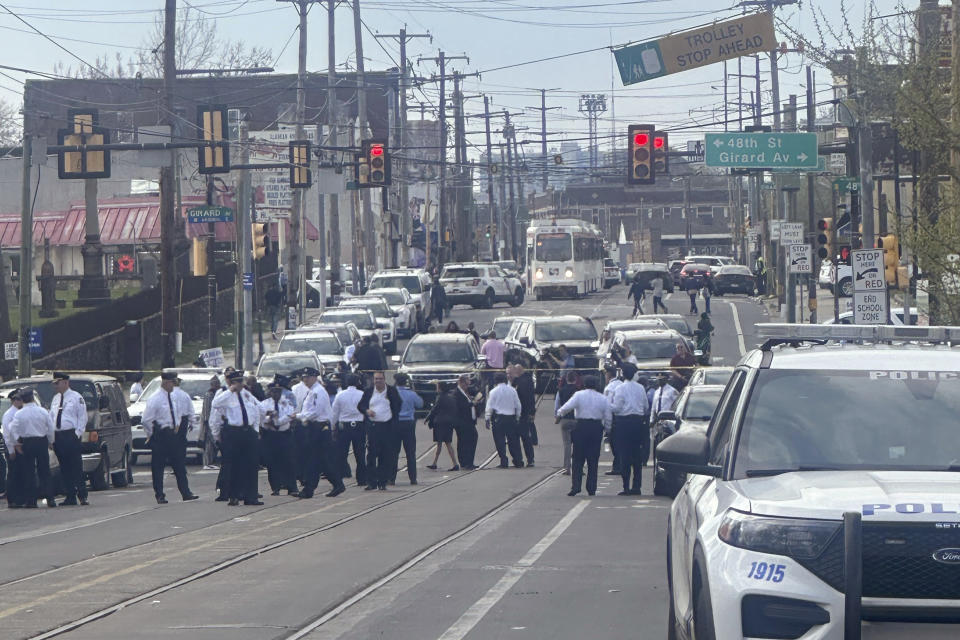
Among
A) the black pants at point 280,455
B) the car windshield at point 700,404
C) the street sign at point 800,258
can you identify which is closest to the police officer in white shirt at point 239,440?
the black pants at point 280,455

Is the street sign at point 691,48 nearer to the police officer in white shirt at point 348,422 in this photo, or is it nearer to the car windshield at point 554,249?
the police officer in white shirt at point 348,422

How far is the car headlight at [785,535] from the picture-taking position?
18.5ft

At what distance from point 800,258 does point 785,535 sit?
3085 cm

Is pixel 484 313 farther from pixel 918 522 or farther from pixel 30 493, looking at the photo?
pixel 918 522

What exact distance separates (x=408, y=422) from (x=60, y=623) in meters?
12.0

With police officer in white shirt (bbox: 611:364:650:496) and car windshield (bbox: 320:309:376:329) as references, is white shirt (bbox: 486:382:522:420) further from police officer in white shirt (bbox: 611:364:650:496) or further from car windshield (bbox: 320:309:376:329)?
car windshield (bbox: 320:309:376:329)

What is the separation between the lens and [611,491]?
20156 millimetres

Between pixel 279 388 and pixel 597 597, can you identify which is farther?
pixel 279 388

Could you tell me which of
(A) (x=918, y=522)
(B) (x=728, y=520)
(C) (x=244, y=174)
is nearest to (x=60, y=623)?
(B) (x=728, y=520)

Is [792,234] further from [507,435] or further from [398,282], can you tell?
[398,282]

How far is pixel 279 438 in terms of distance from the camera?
67.6 ft

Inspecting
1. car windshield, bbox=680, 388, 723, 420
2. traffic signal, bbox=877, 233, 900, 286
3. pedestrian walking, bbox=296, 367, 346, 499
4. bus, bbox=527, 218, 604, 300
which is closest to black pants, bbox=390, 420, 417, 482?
pedestrian walking, bbox=296, 367, 346, 499

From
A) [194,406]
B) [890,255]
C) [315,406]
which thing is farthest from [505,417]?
[890,255]

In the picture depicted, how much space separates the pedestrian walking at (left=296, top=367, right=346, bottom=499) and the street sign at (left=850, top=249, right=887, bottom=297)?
8648mm
